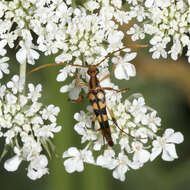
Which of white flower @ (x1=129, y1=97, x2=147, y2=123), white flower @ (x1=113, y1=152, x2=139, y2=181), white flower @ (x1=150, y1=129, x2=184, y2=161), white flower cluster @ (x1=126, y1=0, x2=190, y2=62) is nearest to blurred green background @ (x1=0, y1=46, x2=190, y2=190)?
white flower @ (x1=113, y1=152, x2=139, y2=181)

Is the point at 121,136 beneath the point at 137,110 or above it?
beneath

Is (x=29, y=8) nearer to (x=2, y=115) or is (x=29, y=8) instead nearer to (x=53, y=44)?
(x=53, y=44)

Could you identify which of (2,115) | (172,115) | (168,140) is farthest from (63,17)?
(172,115)

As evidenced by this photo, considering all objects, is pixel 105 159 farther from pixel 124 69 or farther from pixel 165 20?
pixel 165 20

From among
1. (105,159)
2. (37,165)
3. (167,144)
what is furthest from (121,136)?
(37,165)

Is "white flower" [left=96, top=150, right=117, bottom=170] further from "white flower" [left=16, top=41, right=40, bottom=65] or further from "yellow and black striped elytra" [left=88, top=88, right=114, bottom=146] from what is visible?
"white flower" [left=16, top=41, right=40, bottom=65]

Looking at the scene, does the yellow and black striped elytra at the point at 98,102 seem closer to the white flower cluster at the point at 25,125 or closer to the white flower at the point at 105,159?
the white flower at the point at 105,159

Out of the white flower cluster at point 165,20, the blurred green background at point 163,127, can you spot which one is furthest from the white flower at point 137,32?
the blurred green background at point 163,127
